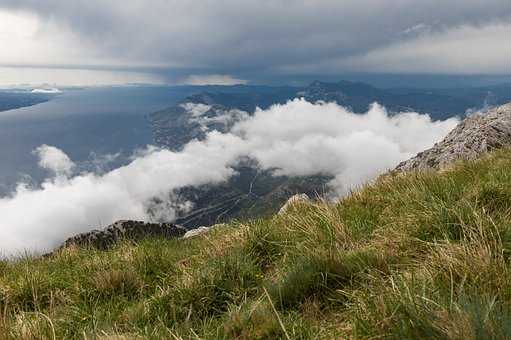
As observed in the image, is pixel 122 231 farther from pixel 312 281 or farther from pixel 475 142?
pixel 312 281

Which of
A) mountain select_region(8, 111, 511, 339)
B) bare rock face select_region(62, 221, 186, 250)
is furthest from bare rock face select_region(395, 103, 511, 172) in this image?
bare rock face select_region(62, 221, 186, 250)

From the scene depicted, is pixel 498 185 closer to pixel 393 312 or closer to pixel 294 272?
pixel 294 272

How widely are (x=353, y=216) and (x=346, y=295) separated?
383cm

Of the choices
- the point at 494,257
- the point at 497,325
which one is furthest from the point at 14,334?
the point at 494,257

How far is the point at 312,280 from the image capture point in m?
6.18

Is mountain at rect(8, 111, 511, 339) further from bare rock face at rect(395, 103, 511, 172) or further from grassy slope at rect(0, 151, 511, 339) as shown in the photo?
bare rock face at rect(395, 103, 511, 172)

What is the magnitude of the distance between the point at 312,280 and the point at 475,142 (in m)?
18.8

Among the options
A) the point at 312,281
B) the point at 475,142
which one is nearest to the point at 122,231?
the point at 475,142

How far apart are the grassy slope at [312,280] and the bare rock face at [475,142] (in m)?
11.6

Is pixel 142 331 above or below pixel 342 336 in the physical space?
below

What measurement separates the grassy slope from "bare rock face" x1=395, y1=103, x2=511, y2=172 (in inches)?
457

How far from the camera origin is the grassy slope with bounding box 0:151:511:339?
4.25m

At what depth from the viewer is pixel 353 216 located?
362 inches

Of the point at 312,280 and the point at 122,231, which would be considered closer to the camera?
the point at 312,280
